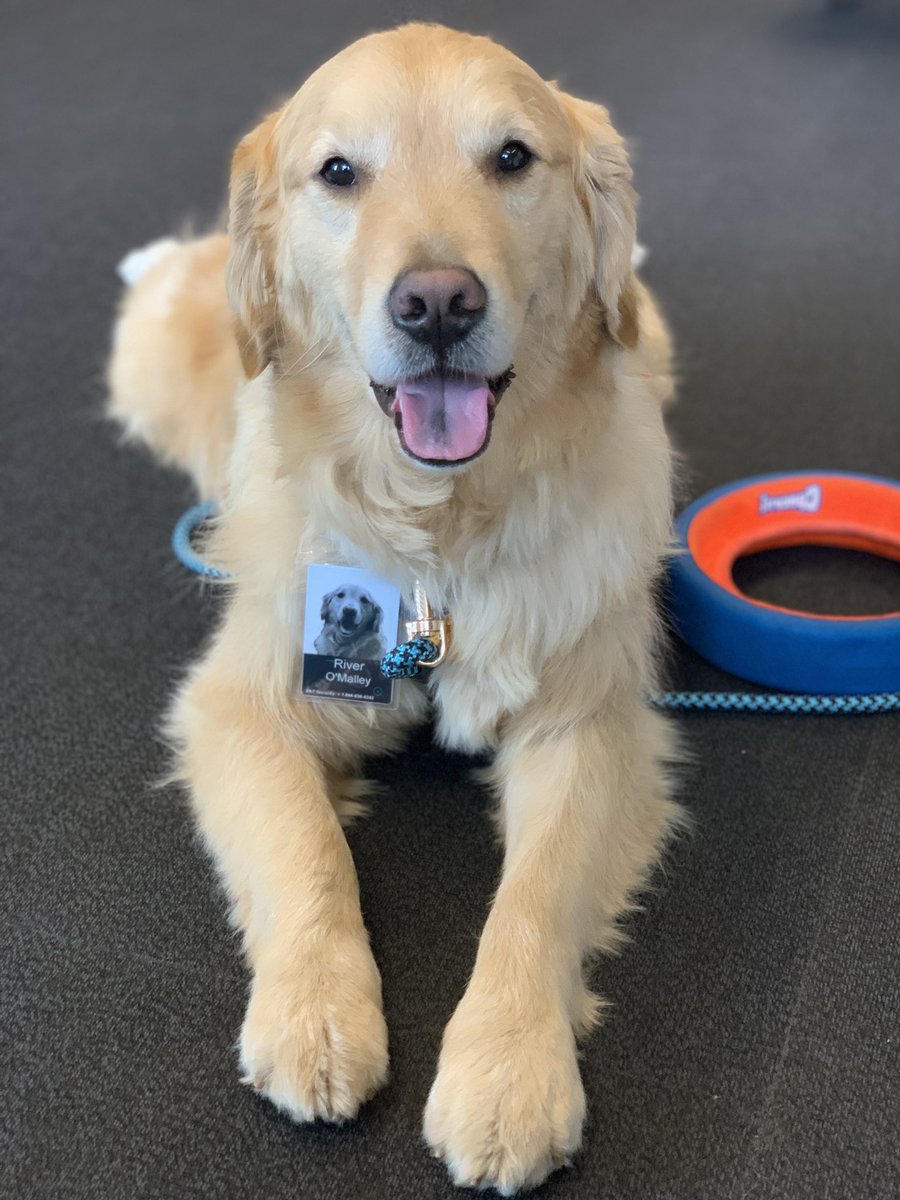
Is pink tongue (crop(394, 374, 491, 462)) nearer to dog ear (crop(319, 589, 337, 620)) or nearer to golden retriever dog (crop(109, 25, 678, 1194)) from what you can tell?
golden retriever dog (crop(109, 25, 678, 1194))

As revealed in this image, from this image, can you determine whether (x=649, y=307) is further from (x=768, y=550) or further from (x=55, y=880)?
(x=55, y=880)

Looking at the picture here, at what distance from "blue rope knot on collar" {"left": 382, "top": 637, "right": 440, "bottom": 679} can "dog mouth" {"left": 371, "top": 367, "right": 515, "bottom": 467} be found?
0.36 metres

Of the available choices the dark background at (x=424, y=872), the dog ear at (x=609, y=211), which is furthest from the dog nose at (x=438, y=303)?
the dark background at (x=424, y=872)

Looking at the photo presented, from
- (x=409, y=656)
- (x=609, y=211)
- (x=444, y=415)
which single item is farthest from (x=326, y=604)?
(x=609, y=211)

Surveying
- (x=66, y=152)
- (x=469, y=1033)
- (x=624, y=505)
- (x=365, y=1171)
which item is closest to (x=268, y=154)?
(x=624, y=505)

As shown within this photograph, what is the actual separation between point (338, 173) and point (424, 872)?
114cm

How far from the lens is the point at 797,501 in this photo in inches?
101

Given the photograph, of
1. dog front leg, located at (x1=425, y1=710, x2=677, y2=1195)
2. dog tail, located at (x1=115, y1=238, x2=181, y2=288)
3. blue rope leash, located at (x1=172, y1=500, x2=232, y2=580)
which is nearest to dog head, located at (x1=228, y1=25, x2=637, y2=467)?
dog front leg, located at (x1=425, y1=710, x2=677, y2=1195)

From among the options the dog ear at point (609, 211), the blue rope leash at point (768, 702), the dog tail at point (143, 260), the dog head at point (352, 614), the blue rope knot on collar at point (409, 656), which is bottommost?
the blue rope leash at point (768, 702)

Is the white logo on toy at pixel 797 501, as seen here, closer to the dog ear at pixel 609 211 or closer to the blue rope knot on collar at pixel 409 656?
the dog ear at pixel 609 211

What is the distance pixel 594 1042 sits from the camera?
1.55 meters

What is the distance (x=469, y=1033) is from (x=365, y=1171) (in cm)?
22

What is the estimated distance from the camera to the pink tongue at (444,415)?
5.23 feet

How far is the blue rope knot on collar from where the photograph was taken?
182 cm
